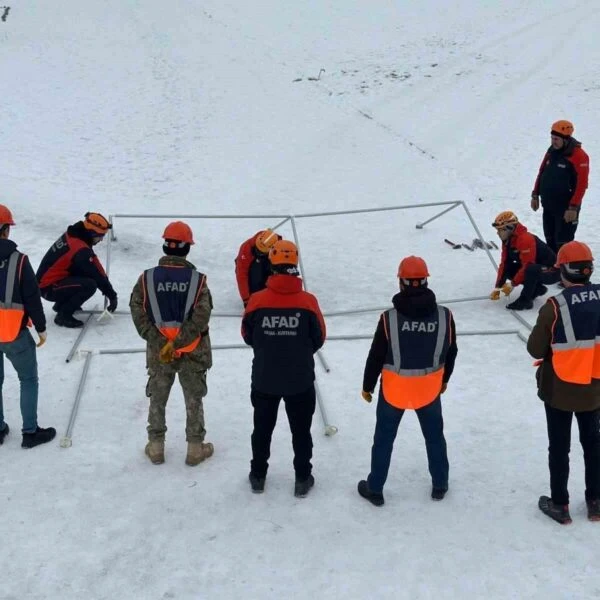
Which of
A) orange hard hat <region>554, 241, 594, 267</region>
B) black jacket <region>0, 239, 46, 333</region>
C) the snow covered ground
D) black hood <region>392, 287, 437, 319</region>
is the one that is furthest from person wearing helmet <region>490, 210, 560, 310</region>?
black jacket <region>0, 239, 46, 333</region>

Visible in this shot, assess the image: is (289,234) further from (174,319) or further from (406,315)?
(406,315)

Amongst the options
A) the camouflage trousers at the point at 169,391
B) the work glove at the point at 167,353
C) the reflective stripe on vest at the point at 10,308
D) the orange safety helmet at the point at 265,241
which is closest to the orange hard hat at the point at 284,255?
the work glove at the point at 167,353

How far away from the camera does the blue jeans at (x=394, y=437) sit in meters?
4.95

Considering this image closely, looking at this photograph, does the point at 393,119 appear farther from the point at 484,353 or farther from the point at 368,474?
the point at 368,474

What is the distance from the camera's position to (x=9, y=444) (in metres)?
5.90

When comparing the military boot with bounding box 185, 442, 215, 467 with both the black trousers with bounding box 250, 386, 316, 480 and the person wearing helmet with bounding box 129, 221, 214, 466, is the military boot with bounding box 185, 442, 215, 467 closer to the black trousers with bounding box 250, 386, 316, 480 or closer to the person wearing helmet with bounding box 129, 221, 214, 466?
the person wearing helmet with bounding box 129, 221, 214, 466

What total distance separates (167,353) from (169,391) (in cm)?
38

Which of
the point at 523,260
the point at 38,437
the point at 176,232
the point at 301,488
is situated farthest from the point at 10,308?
the point at 523,260

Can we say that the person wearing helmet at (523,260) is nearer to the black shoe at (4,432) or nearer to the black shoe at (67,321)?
the black shoe at (67,321)

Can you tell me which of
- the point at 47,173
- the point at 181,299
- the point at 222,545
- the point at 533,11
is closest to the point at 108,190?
the point at 47,173

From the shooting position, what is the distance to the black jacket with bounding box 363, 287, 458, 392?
4660 mm

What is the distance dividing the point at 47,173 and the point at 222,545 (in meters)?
12.2

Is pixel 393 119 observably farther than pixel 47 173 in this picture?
Yes

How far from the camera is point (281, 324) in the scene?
15.8 ft
